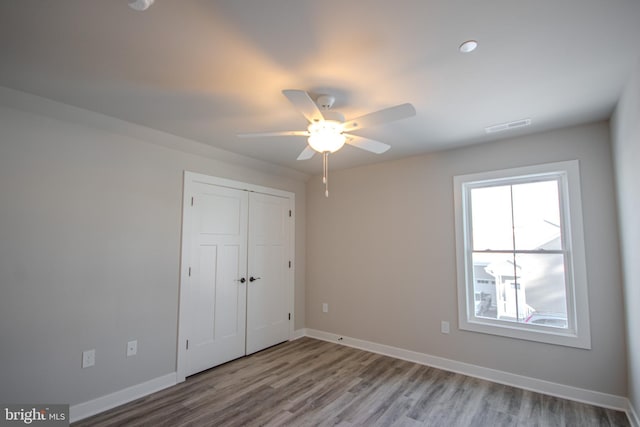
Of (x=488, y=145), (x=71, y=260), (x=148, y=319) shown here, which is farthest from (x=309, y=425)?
(x=488, y=145)

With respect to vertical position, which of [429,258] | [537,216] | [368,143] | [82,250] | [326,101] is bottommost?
[429,258]

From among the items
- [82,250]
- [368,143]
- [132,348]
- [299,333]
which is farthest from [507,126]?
[132,348]

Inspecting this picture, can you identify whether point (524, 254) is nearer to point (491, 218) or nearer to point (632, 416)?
point (491, 218)

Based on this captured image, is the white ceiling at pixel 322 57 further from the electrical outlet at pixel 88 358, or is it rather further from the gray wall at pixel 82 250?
the electrical outlet at pixel 88 358

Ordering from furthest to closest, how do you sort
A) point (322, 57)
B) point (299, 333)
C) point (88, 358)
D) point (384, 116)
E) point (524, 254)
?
point (299, 333), point (524, 254), point (88, 358), point (384, 116), point (322, 57)

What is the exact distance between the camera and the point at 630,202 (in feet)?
7.64

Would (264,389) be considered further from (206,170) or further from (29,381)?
(206,170)

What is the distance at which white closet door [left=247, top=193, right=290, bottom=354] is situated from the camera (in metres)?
4.14

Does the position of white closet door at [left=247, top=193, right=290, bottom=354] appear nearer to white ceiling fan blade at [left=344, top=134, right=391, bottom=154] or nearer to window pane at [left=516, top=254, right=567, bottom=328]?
white ceiling fan blade at [left=344, top=134, right=391, bottom=154]

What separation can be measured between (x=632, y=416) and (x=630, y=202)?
5.57ft

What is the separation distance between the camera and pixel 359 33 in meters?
1.68

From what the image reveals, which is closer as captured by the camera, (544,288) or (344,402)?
(344,402)

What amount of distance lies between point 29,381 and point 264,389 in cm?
185

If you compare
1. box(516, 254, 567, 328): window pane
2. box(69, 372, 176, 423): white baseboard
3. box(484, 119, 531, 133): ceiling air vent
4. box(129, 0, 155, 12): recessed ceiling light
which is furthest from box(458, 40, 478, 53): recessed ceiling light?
box(69, 372, 176, 423): white baseboard
